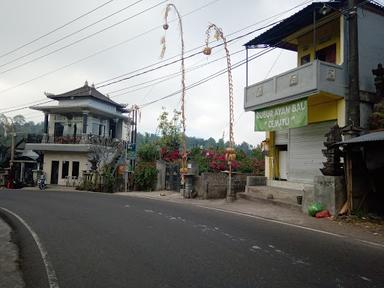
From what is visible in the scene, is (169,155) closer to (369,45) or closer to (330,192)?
(369,45)

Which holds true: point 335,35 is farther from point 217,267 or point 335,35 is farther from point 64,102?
point 64,102

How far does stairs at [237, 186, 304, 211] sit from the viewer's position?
51.4ft

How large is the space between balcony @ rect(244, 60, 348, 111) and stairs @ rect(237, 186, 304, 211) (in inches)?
164

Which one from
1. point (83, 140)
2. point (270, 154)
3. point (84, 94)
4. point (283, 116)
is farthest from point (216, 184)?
point (84, 94)

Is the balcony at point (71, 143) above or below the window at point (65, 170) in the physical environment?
above

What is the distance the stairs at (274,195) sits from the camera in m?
15.7

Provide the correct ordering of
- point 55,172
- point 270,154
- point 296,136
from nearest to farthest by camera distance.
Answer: point 296,136 < point 270,154 < point 55,172

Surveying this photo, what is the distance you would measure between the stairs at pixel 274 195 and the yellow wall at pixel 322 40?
6.16 meters

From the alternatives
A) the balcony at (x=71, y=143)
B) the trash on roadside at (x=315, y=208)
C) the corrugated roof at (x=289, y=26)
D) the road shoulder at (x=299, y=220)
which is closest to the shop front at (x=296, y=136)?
the road shoulder at (x=299, y=220)

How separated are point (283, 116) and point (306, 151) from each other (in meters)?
2.27

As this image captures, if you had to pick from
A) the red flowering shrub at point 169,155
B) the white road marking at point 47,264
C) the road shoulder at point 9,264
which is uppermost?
the red flowering shrub at point 169,155

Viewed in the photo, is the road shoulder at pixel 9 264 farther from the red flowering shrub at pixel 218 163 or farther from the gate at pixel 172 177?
the red flowering shrub at pixel 218 163

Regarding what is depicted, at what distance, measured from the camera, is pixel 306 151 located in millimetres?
19047

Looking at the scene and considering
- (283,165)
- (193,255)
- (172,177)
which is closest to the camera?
(193,255)
